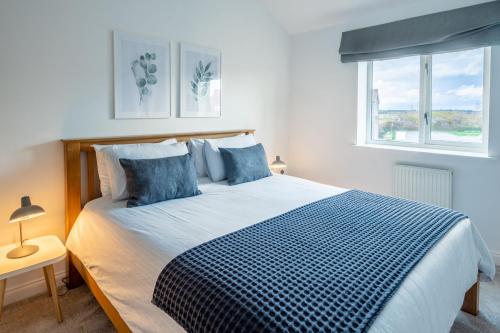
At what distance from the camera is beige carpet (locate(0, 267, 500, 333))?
191 cm

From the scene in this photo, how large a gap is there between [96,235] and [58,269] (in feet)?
2.39

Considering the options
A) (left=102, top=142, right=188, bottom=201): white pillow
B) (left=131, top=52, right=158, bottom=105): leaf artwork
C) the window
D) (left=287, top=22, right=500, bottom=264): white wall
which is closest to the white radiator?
(left=287, top=22, right=500, bottom=264): white wall

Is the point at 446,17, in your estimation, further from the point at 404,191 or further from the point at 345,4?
the point at 404,191

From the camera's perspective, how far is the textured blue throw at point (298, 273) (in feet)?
3.47

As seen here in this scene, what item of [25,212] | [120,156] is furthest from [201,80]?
[25,212]

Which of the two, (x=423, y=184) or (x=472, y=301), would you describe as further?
(x=423, y=184)

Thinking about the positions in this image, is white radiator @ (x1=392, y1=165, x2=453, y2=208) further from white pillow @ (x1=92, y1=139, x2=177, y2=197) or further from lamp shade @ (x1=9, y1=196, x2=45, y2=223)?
lamp shade @ (x1=9, y1=196, x2=45, y2=223)

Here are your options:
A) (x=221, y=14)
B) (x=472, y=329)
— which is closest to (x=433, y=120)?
(x=472, y=329)

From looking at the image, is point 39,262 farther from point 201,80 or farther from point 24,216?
point 201,80

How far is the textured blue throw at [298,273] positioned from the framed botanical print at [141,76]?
153 cm

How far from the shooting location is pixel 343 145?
3627 mm

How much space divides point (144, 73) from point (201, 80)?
23.2 inches

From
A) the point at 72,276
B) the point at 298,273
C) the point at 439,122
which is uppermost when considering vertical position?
the point at 439,122

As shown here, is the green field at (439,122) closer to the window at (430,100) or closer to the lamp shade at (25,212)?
the window at (430,100)
